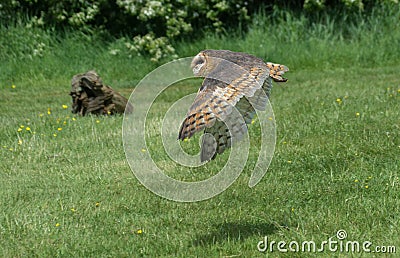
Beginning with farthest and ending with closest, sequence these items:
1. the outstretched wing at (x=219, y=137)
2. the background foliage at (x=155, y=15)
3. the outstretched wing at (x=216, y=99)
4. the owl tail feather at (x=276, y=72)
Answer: the background foliage at (x=155, y=15) < the owl tail feather at (x=276, y=72) < the outstretched wing at (x=219, y=137) < the outstretched wing at (x=216, y=99)

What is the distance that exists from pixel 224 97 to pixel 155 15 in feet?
27.5

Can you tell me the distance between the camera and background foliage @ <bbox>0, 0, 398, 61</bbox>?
41.0ft

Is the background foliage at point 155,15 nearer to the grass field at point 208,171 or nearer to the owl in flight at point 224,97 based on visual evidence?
the grass field at point 208,171

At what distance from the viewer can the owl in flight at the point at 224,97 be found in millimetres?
4180

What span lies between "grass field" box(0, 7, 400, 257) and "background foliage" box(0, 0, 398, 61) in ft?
4.87

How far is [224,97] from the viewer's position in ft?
14.1

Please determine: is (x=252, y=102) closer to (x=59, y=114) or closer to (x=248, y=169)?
(x=248, y=169)

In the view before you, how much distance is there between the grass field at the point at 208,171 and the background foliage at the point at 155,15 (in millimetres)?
1486

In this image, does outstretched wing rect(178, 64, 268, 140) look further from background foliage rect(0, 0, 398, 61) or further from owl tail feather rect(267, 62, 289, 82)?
background foliage rect(0, 0, 398, 61)

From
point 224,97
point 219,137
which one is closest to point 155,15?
point 219,137

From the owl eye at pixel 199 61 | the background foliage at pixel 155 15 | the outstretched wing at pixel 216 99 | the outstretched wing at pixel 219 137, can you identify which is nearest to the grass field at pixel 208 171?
the outstretched wing at pixel 219 137

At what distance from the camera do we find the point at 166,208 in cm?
557

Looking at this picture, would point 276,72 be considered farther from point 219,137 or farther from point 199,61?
point 219,137

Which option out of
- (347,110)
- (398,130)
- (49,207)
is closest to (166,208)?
(49,207)
